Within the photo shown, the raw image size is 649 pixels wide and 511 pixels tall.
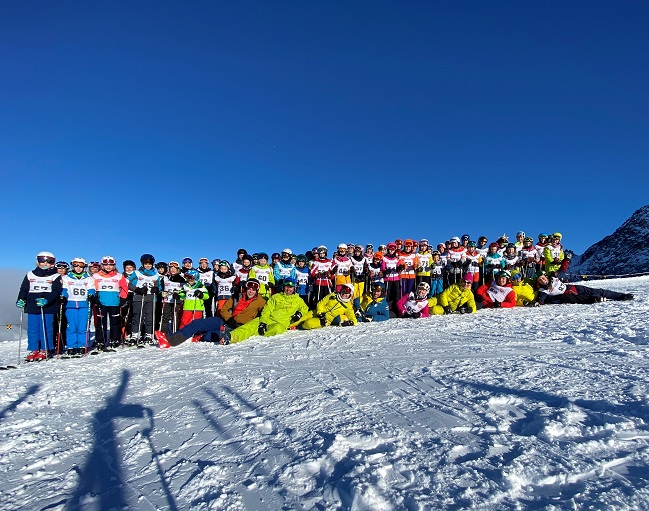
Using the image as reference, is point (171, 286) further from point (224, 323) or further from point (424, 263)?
point (424, 263)

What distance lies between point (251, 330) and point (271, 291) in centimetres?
263

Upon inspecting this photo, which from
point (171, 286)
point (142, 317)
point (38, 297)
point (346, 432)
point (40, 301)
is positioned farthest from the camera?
point (171, 286)

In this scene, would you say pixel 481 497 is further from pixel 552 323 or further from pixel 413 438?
pixel 552 323

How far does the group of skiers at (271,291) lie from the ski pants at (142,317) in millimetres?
22

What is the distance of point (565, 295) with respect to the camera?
982cm

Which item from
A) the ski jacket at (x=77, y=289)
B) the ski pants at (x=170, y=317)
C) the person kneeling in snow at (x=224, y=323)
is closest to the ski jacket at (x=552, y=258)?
the person kneeling in snow at (x=224, y=323)

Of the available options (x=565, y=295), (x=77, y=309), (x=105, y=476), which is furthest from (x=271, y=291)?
(x=105, y=476)

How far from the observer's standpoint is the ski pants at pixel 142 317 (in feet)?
28.0

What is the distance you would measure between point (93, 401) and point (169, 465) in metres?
1.97

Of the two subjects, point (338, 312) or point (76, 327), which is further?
point (338, 312)

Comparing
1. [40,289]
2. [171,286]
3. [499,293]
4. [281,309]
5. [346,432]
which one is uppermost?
[40,289]

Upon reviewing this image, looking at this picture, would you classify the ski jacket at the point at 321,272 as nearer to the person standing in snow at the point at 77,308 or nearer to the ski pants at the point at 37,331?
the person standing in snow at the point at 77,308

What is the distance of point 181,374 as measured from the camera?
4770 mm

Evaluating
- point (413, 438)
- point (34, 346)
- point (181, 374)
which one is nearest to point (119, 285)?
point (34, 346)
